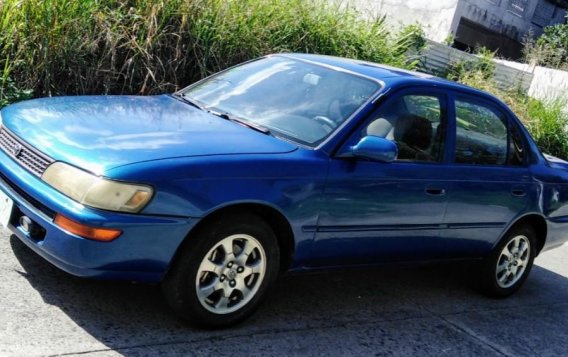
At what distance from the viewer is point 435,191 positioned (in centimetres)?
486

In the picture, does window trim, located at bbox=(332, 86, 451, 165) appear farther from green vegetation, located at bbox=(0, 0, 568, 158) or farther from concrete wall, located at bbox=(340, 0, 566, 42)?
concrete wall, located at bbox=(340, 0, 566, 42)

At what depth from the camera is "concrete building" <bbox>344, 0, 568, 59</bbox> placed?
18.3m

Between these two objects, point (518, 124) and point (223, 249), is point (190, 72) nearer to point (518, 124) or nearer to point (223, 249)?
point (518, 124)

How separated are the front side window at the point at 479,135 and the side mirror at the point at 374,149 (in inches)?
36.5

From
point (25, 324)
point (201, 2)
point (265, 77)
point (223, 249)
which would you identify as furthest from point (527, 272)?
point (201, 2)

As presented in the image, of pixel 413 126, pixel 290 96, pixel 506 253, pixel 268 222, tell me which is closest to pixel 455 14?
pixel 506 253

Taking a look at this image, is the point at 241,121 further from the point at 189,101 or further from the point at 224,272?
the point at 224,272

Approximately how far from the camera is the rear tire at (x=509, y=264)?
570 cm

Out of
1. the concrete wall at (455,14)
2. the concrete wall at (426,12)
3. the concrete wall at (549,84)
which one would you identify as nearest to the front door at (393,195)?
the concrete wall at (549,84)

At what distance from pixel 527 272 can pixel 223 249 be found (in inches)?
128

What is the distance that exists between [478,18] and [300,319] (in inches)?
641

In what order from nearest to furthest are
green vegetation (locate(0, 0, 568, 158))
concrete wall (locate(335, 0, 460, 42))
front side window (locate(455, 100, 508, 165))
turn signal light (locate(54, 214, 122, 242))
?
turn signal light (locate(54, 214, 122, 242)) → front side window (locate(455, 100, 508, 165)) → green vegetation (locate(0, 0, 568, 158)) → concrete wall (locate(335, 0, 460, 42))

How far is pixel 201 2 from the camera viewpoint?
8.72 meters

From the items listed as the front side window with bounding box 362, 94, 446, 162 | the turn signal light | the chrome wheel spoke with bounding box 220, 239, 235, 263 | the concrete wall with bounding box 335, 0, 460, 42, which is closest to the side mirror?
the front side window with bounding box 362, 94, 446, 162
